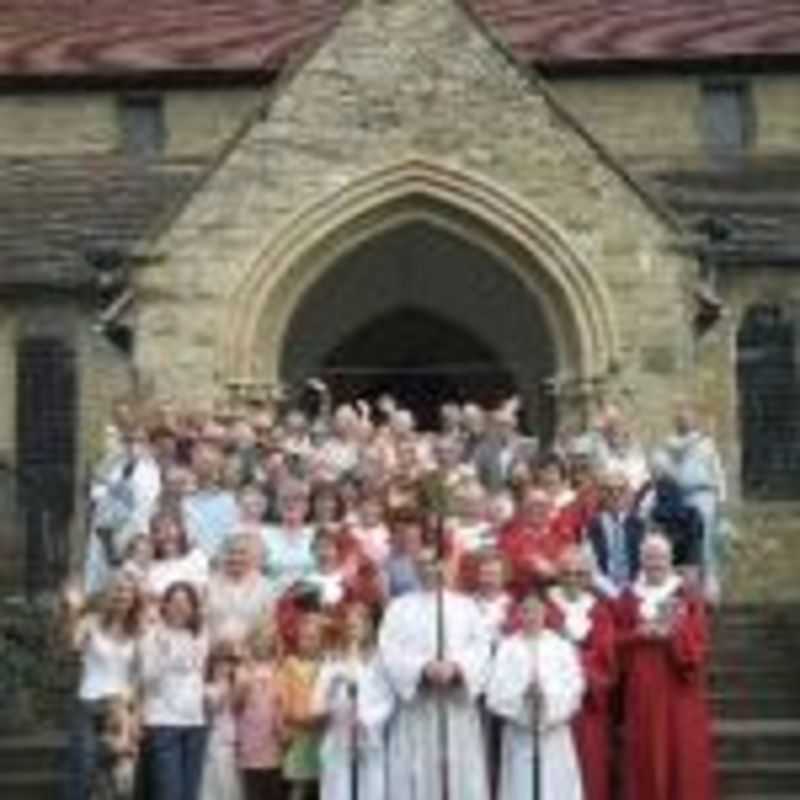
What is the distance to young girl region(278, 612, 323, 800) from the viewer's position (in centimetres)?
1425

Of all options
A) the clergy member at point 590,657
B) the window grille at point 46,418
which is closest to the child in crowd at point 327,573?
the clergy member at point 590,657

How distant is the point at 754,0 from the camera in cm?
3061

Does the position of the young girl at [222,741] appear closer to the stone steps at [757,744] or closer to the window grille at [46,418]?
the stone steps at [757,744]

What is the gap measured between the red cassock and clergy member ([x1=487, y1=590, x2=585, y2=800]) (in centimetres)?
60

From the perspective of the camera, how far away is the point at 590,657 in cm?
1462

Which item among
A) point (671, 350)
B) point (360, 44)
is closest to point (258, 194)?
point (360, 44)

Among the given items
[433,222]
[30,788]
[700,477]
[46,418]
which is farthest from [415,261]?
[30,788]

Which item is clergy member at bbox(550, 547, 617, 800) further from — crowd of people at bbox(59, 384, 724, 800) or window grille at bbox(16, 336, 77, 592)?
window grille at bbox(16, 336, 77, 592)

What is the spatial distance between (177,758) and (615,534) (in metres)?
3.41

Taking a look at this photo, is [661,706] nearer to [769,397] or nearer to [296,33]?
[769,397]

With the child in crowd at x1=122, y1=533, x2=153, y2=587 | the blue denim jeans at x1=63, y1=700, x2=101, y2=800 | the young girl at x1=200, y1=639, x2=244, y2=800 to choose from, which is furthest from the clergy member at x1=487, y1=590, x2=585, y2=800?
the blue denim jeans at x1=63, y1=700, x2=101, y2=800

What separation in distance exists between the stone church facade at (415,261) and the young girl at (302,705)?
935 cm

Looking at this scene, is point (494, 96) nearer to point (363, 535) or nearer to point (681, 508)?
point (681, 508)

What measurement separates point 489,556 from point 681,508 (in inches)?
153
